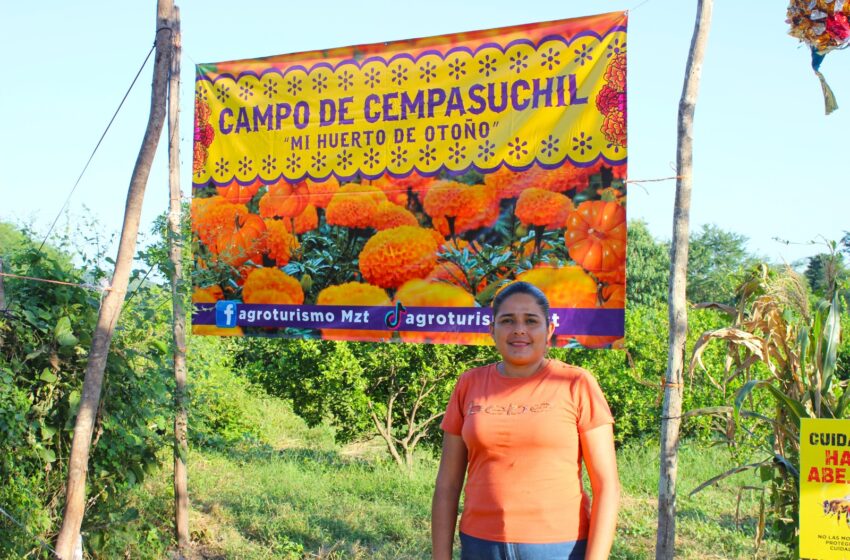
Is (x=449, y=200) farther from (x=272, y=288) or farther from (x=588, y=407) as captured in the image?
(x=588, y=407)

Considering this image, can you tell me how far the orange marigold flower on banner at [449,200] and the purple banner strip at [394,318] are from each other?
550 millimetres

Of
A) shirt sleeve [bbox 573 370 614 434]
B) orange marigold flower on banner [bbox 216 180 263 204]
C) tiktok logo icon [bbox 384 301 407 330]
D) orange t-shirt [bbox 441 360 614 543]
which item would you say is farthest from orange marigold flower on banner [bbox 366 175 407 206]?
shirt sleeve [bbox 573 370 614 434]

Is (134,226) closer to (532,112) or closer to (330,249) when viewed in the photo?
(330,249)

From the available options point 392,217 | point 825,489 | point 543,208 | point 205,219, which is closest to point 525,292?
point 825,489

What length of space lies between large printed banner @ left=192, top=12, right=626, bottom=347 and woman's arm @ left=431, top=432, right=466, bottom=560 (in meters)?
1.82

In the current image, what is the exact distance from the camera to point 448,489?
107 inches

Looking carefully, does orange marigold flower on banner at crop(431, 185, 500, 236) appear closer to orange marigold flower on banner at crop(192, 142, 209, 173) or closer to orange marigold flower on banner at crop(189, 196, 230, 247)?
orange marigold flower on banner at crop(189, 196, 230, 247)

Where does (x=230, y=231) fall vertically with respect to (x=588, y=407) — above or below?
above

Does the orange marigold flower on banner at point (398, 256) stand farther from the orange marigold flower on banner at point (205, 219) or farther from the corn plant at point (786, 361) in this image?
the corn plant at point (786, 361)

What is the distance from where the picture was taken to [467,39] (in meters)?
4.71

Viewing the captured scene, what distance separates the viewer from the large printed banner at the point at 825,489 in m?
3.22

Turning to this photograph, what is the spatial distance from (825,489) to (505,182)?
7.40 feet

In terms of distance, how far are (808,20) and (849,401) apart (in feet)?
5.78

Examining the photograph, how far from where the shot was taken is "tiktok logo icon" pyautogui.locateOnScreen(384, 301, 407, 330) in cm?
483
